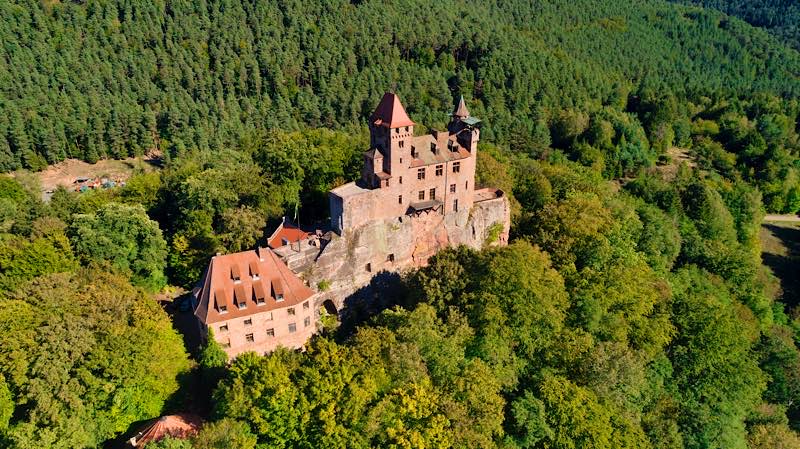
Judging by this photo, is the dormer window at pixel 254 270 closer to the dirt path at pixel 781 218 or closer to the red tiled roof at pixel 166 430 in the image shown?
the red tiled roof at pixel 166 430

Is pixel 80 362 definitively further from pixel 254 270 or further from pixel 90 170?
pixel 90 170

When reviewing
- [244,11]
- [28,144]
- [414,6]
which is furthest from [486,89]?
[28,144]

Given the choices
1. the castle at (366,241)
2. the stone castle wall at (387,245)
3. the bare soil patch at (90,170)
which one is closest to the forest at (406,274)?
the bare soil patch at (90,170)

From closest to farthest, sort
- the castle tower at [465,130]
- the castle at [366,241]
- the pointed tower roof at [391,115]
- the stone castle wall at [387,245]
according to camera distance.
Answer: the castle at [366,241]
the pointed tower roof at [391,115]
the stone castle wall at [387,245]
the castle tower at [465,130]

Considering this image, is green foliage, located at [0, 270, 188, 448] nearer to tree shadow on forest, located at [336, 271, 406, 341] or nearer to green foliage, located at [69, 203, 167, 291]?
green foliage, located at [69, 203, 167, 291]

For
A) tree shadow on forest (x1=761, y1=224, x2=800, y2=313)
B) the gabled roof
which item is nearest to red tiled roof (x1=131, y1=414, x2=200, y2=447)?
the gabled roof

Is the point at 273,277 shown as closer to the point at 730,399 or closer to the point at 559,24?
the point at 730,399
